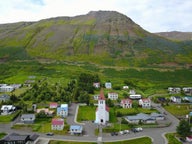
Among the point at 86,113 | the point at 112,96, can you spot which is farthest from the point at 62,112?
the point at 112,96

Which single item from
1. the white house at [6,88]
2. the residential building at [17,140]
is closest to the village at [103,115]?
the residential building at [17,140]

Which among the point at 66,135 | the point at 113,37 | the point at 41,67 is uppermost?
the point at 113,37

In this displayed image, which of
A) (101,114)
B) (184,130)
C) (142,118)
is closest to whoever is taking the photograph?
(184,130)

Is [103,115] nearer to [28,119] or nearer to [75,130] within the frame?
[75,130]

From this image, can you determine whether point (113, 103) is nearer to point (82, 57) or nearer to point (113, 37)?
point (82, 57)

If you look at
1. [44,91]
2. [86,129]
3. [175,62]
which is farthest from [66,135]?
[175,62]

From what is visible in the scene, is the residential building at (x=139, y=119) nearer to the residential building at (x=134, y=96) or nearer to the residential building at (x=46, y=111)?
the residential building at (x=46, y=111)

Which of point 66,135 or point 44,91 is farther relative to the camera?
point 44,91

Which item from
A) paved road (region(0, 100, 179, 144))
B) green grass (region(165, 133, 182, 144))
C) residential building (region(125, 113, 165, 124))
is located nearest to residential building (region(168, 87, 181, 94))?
paved road (region(0, 100, 179, 144))
